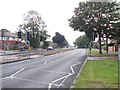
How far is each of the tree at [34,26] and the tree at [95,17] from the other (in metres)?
27.4

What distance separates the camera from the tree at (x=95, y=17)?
34844 mm

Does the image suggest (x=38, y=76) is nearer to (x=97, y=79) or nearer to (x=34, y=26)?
(x=97, y=79)

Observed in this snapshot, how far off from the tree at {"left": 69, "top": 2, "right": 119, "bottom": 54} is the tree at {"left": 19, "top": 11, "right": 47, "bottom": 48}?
27384 mm

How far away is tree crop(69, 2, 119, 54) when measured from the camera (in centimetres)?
3484

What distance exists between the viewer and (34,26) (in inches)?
2448

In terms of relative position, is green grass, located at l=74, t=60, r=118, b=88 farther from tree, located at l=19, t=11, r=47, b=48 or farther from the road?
tree, located at l=19, t=11, r=47, b=48

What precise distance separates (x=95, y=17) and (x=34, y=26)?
99.5 feet

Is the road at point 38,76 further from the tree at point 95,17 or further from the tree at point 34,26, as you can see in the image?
the tree at point 34,26

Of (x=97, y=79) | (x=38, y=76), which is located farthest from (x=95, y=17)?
(x=97, y=79)

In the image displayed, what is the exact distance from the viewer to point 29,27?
204 ft

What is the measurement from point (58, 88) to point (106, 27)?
93.0ft

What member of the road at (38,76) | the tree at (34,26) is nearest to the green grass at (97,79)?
the road at (38,76)

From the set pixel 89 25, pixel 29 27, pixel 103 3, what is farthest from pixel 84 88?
pixel 29 27

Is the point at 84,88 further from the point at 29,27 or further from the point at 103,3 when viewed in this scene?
the point at 29,27
